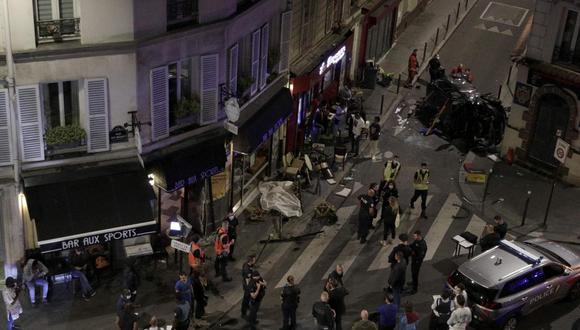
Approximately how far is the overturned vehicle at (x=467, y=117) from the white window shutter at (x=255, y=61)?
9891 millimetres

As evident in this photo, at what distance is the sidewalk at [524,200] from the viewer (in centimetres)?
2709

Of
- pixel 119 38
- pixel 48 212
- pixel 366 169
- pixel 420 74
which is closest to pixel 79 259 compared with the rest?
pixel 48 212

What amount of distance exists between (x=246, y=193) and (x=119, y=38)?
8557 mm

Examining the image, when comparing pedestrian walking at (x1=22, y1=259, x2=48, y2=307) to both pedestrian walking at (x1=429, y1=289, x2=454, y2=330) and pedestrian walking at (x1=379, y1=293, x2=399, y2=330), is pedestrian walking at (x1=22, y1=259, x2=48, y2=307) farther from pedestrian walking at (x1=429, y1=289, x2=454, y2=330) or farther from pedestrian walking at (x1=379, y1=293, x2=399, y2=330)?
pedestrian walking at (x1=429, y1=289, x2=454, y2=330)

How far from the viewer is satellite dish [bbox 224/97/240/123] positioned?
2331 cm

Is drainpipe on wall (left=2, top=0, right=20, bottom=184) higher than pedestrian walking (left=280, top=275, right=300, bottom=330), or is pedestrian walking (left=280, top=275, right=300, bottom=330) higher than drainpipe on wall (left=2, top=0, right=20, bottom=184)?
drainpipe on wall (left=2, top=0, right=20, bottom=184)

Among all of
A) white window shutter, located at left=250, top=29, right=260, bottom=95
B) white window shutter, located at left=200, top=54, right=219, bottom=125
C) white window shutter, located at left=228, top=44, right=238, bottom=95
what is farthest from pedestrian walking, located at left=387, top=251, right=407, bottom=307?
white window shutter, located at left=250, top=29, right=260, bottom=95

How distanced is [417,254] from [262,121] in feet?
21.8

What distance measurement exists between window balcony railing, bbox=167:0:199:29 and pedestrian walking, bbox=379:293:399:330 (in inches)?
345

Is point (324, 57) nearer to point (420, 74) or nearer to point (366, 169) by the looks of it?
point (366, 169)

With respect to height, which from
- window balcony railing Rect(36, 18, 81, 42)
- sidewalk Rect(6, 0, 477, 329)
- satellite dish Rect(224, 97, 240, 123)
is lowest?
sidewalk Rect(6, 0, 477, 329)

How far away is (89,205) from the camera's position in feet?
68.1

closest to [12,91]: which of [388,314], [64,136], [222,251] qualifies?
[64,136]

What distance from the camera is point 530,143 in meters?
30.8
